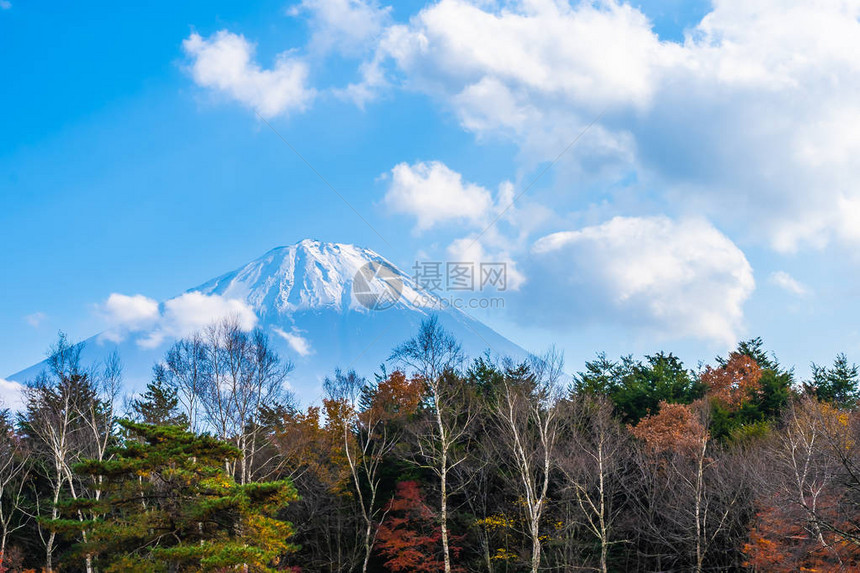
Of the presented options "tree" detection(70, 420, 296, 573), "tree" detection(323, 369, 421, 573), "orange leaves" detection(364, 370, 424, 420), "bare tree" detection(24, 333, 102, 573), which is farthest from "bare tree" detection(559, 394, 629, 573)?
"bare tree" detection(24, 333, 102, 573)

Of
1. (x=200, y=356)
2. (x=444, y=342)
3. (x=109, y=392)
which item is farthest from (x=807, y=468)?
(x=109, y=392)

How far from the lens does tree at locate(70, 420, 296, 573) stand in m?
12.7

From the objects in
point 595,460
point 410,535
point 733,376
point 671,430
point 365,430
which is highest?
point 733,376

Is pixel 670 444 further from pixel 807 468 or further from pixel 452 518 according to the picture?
pixel 452 518

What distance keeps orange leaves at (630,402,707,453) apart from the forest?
87mm

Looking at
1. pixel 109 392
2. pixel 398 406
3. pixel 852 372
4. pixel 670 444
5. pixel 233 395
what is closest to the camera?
pixel 233 395

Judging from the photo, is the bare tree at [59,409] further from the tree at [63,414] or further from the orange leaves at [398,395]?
the orange leaves at [398,395]

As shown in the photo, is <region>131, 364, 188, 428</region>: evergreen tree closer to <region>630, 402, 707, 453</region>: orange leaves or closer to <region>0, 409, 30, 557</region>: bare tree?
<region>0, 409, 30, 557</region>: bare tree

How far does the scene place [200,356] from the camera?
76.7 feet

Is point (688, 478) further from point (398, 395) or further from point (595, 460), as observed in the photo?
point (398, 395)

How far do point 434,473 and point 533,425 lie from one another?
4.85 m

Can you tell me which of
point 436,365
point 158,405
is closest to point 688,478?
point 436,365

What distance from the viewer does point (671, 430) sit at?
24500mm

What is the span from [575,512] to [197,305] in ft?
620
